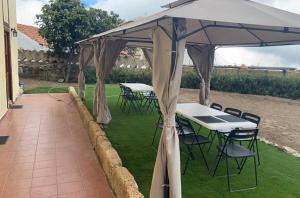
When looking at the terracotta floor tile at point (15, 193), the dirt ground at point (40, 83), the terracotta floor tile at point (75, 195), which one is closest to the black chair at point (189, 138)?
the terracotta floor tile at point (75, 195)

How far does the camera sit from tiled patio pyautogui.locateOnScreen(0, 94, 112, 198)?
3.64 m

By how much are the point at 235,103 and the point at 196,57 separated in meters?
Answer: 4.37

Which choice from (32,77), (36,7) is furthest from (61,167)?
(36,7)

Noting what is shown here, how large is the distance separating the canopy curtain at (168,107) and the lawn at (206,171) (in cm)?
60

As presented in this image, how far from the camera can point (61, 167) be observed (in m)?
4.31

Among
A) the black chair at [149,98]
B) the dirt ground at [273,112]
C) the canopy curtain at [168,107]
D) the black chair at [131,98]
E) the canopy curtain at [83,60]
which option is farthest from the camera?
the canopy curtain at [83,60]

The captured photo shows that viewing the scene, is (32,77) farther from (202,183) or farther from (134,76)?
(202,183)

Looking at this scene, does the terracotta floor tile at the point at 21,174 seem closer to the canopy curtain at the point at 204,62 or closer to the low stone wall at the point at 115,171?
the low stone wall at the point at 115,171

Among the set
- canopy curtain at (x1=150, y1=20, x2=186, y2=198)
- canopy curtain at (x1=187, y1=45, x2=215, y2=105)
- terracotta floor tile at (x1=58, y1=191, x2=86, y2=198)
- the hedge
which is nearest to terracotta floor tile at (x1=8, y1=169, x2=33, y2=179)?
terracotta floor tile at (x1=58, y1=191, x2=86, y2=198)

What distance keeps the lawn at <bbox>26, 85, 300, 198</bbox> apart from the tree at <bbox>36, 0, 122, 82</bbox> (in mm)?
10417

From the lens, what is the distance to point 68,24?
15266 mm

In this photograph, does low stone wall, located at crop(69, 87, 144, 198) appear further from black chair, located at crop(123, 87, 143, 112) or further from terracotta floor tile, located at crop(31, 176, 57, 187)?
black chair, located at crop(123, 87, 143, 112)

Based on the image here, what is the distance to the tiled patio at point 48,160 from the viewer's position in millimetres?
3639

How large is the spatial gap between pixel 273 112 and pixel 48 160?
26.4 feet
